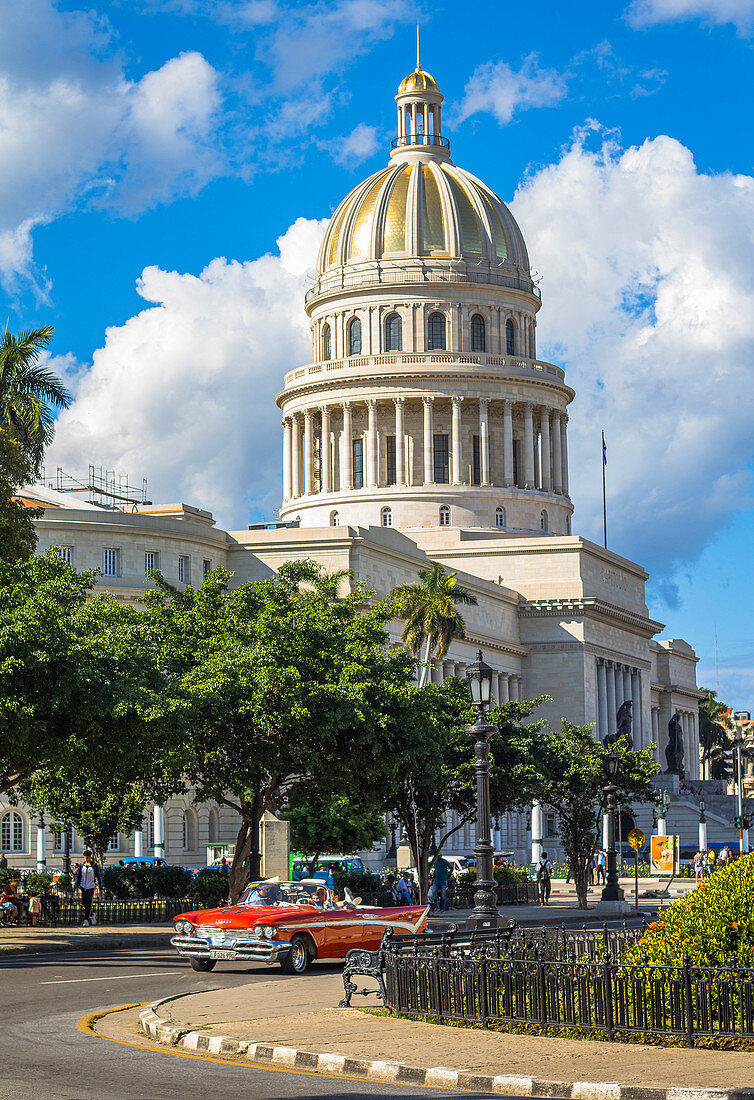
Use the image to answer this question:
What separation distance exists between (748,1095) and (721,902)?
344 cm

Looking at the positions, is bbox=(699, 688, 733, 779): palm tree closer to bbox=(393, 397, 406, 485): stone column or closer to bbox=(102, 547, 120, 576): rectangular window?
bbox=(393, 397, 406, 485): stone column

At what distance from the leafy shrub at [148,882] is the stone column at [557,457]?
74815 millimetres

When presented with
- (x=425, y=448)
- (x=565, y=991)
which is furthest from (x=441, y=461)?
(x=565, y=991)

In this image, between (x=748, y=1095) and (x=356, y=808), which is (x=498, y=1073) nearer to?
(x=748, y=1095)

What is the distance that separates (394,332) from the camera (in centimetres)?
12038

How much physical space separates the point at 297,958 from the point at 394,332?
314ft

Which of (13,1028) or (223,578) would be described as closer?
(13,1028)

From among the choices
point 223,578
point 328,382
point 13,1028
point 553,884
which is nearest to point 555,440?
point 328,382

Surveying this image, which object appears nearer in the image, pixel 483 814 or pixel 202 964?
pixel 202 964

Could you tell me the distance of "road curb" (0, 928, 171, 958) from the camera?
110 ft

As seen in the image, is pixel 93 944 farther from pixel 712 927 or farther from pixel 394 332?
pixel 394 332

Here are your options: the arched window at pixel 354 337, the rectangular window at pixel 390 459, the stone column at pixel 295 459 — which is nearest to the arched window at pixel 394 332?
the arched window at pixel 354 337

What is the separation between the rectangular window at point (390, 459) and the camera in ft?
384

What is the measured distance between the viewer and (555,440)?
122m
